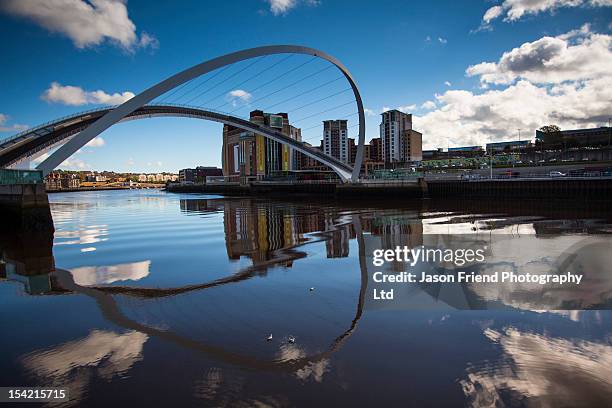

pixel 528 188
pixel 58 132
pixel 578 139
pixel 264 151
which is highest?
pixel 264 151

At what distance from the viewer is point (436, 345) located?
13.6ft

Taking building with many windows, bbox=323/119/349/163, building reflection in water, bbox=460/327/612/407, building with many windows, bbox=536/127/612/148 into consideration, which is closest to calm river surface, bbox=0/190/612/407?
building reflection in water, bbox=460/327/612/407

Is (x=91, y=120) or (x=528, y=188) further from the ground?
(x=91, y=120)

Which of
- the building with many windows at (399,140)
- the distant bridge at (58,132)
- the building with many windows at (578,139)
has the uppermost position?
the building with many windows at (399,140)

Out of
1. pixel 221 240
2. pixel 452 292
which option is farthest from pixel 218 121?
pixel 452 292

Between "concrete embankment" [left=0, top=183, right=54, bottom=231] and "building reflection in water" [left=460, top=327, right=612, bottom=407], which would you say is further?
"concrete embankment" [left=0, top=183, right=54, bottom=231]

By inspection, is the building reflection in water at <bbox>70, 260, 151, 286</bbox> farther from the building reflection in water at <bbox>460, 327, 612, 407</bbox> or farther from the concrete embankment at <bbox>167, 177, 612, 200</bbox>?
the concrete embankment at <bbox>167, 177, 612, 200</bbox>

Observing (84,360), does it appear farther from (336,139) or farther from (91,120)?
(336,139)

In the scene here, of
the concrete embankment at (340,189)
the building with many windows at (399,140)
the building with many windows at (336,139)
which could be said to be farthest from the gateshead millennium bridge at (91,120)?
the building with many windows at (336,139)

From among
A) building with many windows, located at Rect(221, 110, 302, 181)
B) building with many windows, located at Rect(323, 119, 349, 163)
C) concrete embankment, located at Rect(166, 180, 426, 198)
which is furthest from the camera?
building with many windows, located at Rect(323, 119, 349, 163)

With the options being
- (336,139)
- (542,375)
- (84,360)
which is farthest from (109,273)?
(336,139)

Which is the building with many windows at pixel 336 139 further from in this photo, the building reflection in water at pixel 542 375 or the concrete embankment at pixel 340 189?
the building reflection in water at pixel 542 375

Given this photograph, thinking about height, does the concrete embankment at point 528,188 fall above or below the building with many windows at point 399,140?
below

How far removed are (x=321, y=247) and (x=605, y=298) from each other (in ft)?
23.5
